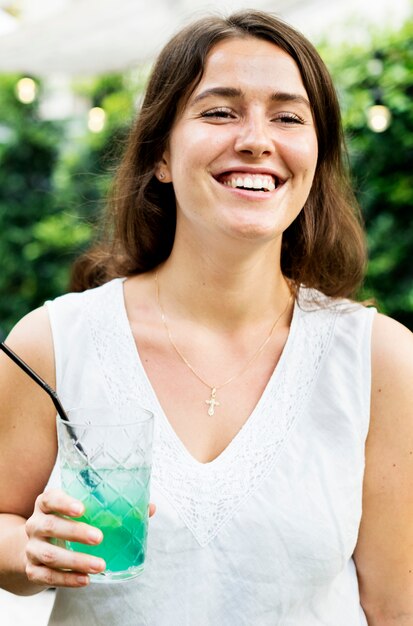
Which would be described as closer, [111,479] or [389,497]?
[111,479]

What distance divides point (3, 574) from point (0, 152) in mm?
6871

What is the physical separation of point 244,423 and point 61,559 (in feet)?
2.05

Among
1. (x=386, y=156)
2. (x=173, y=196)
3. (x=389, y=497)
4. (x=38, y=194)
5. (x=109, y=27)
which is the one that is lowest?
(x=389, y=497)

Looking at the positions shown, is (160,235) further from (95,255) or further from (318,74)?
(318,74)

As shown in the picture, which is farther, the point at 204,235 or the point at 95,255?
the point at 95,255

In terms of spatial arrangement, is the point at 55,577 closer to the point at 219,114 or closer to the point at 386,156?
the point at 219,114

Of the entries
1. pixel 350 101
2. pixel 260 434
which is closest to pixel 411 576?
pixel 260 434

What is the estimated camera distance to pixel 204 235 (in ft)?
6.42

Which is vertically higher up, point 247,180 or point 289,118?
point 289,118

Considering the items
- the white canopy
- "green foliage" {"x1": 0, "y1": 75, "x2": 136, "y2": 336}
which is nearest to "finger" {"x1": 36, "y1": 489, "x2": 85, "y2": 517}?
the white canopy

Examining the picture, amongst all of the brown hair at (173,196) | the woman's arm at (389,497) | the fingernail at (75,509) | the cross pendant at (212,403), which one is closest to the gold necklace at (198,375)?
the cross pendant at (212,403)

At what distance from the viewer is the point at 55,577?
1.46m

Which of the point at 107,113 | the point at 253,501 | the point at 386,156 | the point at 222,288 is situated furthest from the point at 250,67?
the point at 107,113

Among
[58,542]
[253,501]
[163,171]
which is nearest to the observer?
[58,542]
